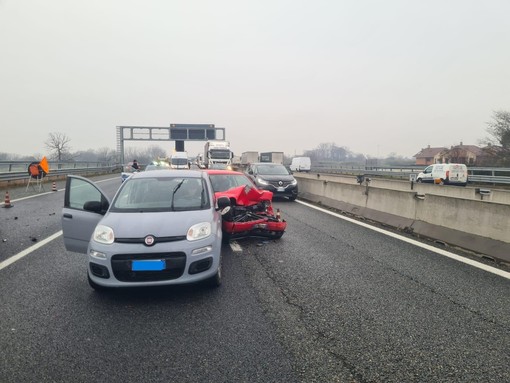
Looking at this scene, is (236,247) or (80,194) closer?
(80,194)

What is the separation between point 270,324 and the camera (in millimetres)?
Answer: 3424

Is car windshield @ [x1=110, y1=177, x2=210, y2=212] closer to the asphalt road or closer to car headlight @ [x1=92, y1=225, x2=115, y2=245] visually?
car headlight @ [x1=92, y1=225, x2=115, y2=245]

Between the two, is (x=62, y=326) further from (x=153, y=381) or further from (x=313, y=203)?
(x=313, y=203)

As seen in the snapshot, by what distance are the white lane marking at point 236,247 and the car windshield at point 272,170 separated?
8.12 meters

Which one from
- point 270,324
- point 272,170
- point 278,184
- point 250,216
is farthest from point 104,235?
point 272,170

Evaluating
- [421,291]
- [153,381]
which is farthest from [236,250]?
[153,381]

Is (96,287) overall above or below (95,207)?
below

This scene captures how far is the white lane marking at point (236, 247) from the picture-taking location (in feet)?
21.2

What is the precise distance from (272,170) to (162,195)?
1040cm

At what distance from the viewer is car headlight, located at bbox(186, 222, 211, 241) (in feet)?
13.5

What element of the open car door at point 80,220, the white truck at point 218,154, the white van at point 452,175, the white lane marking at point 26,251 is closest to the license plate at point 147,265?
the open car door at point 80,220

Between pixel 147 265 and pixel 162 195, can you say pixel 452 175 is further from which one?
pixel 147 265

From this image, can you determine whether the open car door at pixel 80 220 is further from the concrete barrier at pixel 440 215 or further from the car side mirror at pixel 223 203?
the concrete barrier at pixel 440 215

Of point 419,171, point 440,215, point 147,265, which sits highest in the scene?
point 419,171
